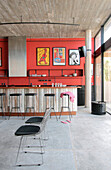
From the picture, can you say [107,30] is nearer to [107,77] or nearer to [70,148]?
[107,77]

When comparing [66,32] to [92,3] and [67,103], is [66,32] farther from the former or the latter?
[67,103]

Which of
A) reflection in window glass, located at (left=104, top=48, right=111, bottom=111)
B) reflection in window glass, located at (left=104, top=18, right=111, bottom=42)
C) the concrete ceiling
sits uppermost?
the concrete ceiling

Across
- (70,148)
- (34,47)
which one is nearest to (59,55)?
(34,47)

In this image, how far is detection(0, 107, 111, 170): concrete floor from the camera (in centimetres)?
216

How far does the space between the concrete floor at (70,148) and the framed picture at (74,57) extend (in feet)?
14.1

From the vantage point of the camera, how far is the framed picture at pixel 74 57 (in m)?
7.79

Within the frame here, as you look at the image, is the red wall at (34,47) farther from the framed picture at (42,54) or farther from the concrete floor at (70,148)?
the concrete floor at (70,148)

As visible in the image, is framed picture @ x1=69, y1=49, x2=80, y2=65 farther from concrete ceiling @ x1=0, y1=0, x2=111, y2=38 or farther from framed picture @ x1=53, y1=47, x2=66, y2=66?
concrete ceiling @ x1=0, y1=0, x2=111, y2=38

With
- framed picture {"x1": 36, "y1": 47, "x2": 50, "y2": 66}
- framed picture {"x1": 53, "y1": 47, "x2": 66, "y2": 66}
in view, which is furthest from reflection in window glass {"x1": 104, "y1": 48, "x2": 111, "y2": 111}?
framed picture {"x1": 36, "y1": 47, "x2": 50, "y2": 66}

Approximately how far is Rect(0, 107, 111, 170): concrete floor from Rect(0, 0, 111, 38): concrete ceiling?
361cm

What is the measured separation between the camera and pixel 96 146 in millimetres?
2795

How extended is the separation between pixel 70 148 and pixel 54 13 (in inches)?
171

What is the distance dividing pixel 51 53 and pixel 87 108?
3.37 metres

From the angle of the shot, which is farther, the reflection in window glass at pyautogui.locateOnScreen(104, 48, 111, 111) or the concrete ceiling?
the reflection in window glass at pyautogui.locateOnScreen(104, 48, 111, 111)
